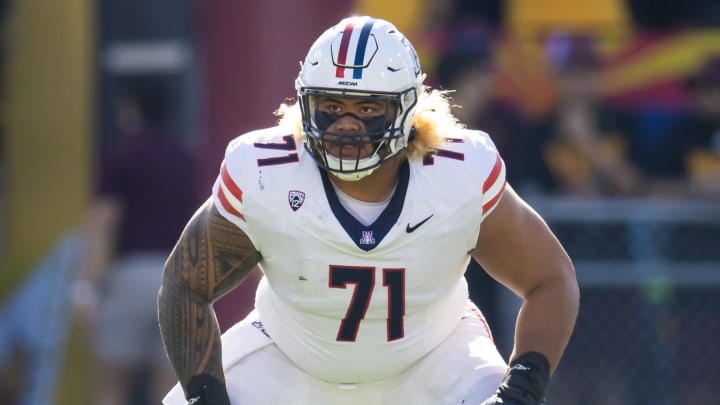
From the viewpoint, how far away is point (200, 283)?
463 cm

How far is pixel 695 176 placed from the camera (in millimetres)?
7617

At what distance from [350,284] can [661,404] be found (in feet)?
10.5

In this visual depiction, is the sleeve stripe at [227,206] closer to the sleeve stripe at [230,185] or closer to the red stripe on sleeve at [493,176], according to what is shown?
the sleeve stripe at [230,185]

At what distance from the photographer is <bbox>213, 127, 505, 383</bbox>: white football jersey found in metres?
4.51

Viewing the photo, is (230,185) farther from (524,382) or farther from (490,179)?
(524,382)

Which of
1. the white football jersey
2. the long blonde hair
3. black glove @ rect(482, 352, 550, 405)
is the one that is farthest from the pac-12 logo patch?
black glove @ rect(482, 352, 550, 405)

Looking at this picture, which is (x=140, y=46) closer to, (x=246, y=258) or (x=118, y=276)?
(x=118, y=276)

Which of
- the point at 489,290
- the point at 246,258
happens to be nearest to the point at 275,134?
the point at 246,258

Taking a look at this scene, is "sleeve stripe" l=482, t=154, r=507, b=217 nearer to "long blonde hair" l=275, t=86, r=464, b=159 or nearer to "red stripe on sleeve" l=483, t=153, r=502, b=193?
"red stripe on sleeve" l=483, t=153, r=502, b=193

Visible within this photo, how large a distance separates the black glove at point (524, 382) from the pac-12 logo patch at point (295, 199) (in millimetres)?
825

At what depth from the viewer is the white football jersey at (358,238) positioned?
4.51 meters

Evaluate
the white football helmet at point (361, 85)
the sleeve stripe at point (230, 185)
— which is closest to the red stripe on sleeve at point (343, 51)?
the white football helmet at point (361, 85)

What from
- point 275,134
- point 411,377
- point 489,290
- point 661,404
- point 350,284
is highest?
point 275,134

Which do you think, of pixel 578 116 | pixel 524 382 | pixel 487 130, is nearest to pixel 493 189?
pixel 524 382
